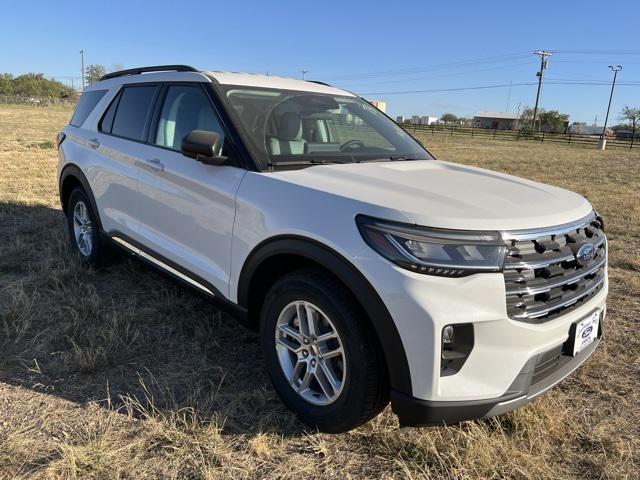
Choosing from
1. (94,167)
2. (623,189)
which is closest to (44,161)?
(94,167)

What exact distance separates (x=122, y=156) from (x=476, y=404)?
3097 mm

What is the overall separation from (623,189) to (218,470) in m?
11.4

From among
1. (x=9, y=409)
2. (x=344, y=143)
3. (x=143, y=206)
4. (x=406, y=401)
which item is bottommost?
(x=9, y=409)

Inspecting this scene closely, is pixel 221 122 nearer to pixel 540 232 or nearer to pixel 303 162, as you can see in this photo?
pixel 303 162

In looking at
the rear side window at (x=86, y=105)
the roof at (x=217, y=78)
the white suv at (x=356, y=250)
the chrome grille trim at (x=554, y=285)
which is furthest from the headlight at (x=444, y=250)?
the rear side window at (x=86, y=105)

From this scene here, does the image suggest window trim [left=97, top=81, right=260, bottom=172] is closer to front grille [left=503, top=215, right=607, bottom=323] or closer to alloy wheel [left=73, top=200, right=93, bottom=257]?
alloy wheel [left=73, top=200, right=93, bottom=257]

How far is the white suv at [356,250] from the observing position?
2053 millimetres

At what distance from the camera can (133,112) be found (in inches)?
160

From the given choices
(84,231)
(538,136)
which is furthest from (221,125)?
(538,136)

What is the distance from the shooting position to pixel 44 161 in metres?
11.6

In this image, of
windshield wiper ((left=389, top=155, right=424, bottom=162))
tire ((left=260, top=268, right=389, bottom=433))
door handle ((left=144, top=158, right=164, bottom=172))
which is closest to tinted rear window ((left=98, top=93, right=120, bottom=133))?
door handle ((left=144, top=158, right=164, bottom=172))

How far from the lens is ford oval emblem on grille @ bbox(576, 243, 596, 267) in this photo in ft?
7.72

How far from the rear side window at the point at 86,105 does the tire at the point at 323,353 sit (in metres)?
3.12

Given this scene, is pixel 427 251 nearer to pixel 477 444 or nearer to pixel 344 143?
pixel 477 444
